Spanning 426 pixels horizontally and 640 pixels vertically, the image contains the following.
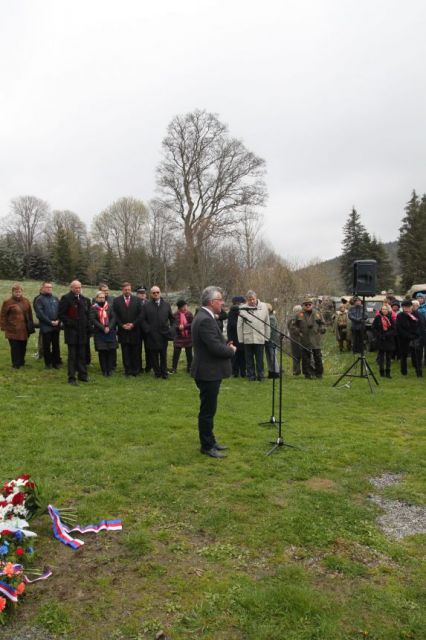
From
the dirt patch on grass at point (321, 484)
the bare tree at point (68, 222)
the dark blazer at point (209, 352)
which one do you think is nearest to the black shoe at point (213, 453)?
the dark blazer at point (209, 352)

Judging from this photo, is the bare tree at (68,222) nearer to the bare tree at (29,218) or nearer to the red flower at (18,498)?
the bare tree at (29,218)

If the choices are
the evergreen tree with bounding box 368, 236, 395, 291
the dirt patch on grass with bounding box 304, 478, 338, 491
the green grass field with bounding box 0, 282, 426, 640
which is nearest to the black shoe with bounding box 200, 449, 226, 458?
the green grass field with bounding box 0, 282, 426, 640

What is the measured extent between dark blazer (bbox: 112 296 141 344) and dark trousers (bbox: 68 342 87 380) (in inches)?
33.4

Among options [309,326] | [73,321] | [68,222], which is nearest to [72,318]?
[73,321]

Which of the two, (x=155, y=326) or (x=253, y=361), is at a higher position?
(x=155, y=326)

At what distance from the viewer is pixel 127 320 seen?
1070 centimetres

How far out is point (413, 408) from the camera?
8602 mm

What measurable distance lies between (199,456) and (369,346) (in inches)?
462

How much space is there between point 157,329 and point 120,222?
46.3 metres

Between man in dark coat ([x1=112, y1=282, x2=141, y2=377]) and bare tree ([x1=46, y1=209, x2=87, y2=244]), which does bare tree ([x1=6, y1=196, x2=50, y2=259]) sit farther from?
man in dark coat ([x1=112, y1=282, x2=141, y2=377])

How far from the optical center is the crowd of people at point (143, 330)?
9938 mm

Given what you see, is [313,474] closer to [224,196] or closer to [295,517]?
[295,517]

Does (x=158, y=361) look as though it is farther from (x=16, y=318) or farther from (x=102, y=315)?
(x=16, y=318)

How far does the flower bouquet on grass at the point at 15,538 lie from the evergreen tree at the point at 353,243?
4861 centimetres
